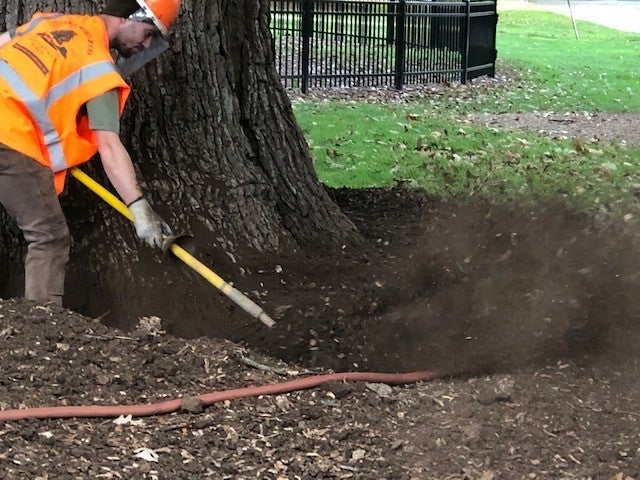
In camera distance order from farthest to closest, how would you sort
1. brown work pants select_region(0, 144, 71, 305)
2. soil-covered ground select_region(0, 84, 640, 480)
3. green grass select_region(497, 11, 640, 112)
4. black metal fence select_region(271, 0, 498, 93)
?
black metal fence select_region(271, 0, 498, 93), green grass select_region(497, 11, 640, 112), brown work pants select_region(0, 144, 71, 305), soil-covered ground select_region(0, 84, 640, 480)

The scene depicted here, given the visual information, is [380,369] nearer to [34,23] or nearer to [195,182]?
[195,182]

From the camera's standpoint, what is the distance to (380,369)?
4.21m

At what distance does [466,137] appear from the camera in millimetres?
9977

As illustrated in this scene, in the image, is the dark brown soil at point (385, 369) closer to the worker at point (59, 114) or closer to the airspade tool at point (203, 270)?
the airspade tool at point (203, 270)

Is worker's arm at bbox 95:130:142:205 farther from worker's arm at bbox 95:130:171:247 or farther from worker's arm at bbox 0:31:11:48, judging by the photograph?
worker's arm at bbox 0:31:11:48

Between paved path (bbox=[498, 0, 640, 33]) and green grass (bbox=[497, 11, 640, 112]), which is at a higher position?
paved path (bbox=[498, 0, 640, 33])

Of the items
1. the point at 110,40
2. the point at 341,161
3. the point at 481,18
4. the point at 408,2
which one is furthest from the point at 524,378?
the point at 481,18

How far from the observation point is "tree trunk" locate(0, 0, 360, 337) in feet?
15.3

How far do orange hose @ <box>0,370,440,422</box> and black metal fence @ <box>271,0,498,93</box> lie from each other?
10584 mm

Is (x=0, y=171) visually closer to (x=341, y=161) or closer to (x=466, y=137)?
(x=341, y=161)

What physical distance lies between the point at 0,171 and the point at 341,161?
4679mm

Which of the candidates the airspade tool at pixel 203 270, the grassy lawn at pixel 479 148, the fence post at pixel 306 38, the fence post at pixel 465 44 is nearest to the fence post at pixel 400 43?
the grassy lawn at pixel 479 148

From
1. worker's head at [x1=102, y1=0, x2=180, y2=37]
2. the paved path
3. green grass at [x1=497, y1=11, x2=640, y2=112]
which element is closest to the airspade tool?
worker's head at [x1=102, y1=0, x2=180, y2=37]

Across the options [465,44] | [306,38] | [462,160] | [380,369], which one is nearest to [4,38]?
[380,369]
